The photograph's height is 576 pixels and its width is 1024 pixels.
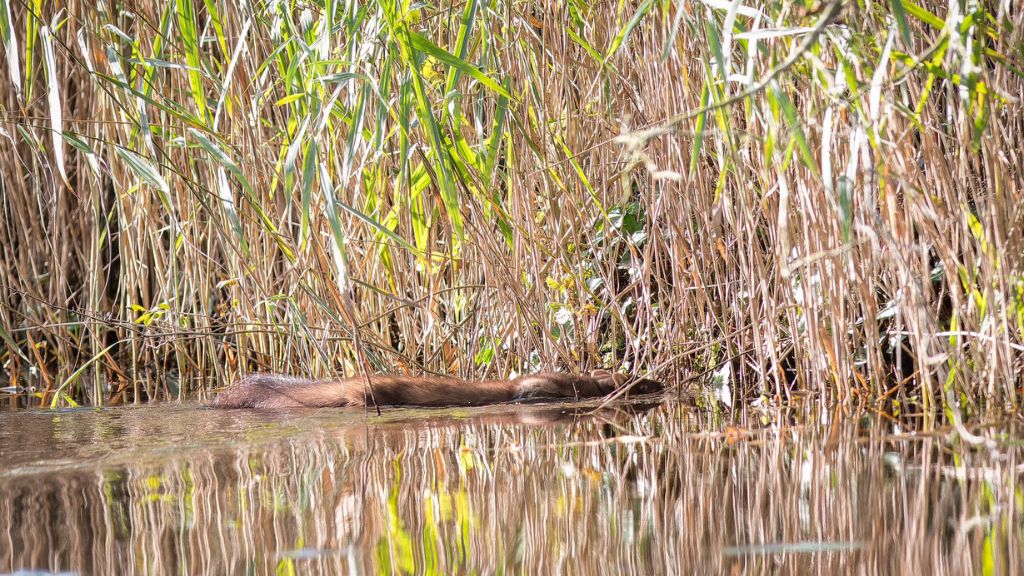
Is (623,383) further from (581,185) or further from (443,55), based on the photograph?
(443,55)

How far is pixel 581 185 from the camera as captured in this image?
3.63 metres

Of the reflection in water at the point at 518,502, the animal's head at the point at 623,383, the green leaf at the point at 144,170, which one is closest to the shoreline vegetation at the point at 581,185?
the green leaf at the point at 144,170

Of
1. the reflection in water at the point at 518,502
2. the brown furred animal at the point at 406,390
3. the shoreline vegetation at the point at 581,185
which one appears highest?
the shoreline vegetation at the point at 581,185

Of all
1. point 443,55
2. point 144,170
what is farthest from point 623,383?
point 144,170

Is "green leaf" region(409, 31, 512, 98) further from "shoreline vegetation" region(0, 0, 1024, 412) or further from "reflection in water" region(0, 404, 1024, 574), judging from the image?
"reflection in water" region(0, 404, 1024, 574)

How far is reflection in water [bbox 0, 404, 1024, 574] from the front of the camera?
1.47 m

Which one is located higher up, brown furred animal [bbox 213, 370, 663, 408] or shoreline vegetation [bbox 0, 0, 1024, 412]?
shoreline vegetation [bbox 0, 0, 1024, 412]

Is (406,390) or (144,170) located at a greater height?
(144,170)

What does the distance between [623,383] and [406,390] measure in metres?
0.69

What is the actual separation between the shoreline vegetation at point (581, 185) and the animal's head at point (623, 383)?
0.12 meters

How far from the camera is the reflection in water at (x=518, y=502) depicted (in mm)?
1470

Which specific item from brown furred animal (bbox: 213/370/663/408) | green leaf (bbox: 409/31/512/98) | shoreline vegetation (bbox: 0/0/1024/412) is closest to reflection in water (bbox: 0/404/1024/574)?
shoreline vegetation (bbox: 0/0/1024/412)

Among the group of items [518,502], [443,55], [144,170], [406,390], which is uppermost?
[443,55]

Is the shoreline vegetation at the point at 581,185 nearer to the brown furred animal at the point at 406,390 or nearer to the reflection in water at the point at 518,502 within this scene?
the brown furred animal at the point at 406,390
